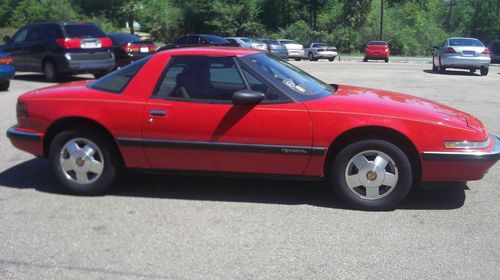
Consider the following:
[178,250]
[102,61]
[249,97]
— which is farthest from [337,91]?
[102,61]

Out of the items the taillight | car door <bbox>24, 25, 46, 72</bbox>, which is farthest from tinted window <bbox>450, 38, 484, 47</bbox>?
car door <bbox>24, 25, 46, 72</bbox>

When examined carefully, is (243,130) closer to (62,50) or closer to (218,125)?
(218,125)

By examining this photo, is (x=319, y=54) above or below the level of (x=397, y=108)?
below

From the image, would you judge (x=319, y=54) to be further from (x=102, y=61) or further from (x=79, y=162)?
(x=79, y=162)

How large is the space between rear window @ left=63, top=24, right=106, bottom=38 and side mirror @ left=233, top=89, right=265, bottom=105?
464 inches

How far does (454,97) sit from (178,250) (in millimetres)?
10602

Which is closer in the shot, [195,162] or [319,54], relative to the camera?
[195,162]

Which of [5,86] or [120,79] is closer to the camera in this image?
[120,79]

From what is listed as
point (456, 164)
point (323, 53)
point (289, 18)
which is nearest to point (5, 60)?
point (456, 164)

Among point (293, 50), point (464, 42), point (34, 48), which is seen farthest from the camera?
point (293, 50)

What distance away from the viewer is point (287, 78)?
5.29m

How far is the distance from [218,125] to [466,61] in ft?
57.5

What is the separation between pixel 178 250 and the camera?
4090 mm

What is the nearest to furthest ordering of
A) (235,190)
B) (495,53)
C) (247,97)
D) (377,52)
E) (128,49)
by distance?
(247,97) → (235,190) → (128,49) → (495,53) → (377,52)
